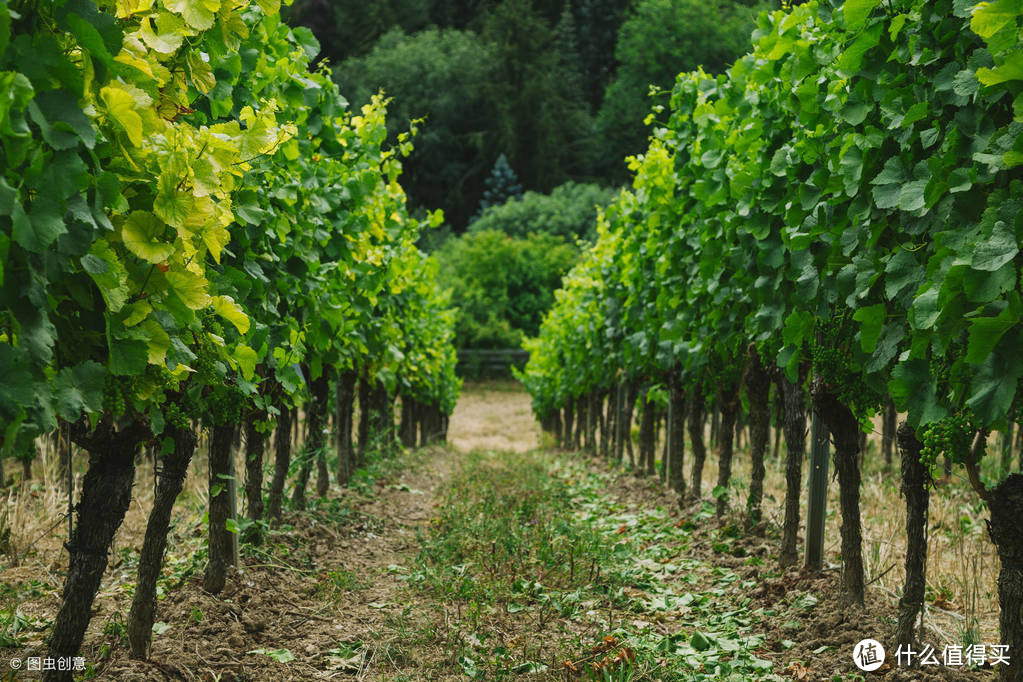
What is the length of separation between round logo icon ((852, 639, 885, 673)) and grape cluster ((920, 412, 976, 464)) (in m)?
1.13

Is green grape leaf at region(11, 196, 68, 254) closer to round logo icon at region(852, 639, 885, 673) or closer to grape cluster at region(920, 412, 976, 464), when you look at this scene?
grape cluster at region(920, 412, 976, 464)

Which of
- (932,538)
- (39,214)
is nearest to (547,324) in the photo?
(932,538)

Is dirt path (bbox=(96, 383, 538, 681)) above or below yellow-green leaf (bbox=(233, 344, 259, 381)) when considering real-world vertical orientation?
below

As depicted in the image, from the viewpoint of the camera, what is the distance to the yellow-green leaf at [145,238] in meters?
2.09

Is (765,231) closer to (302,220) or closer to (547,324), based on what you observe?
(302,220)

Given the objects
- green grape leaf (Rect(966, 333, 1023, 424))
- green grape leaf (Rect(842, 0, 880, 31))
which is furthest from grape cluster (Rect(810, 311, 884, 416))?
green grape leaf (Rect(842, 0, 880, 31))

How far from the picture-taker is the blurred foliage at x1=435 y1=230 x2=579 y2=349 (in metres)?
32.4

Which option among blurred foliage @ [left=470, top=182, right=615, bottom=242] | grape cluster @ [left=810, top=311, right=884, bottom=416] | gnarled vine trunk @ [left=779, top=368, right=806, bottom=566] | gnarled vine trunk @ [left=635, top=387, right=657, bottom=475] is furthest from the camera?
blurred foliage @ [left=470, top=182, right=615, bottom=242]

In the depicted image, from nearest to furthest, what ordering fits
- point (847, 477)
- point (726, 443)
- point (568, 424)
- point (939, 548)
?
point (847, 477), point (939, 548), point (726, 443), point (568, 424)

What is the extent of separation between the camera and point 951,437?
2.82 m

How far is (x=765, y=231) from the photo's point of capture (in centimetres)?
472

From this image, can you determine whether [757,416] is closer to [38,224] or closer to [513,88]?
[38,224]

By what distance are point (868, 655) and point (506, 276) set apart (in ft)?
98.5

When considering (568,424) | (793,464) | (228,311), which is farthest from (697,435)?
(568,424)
